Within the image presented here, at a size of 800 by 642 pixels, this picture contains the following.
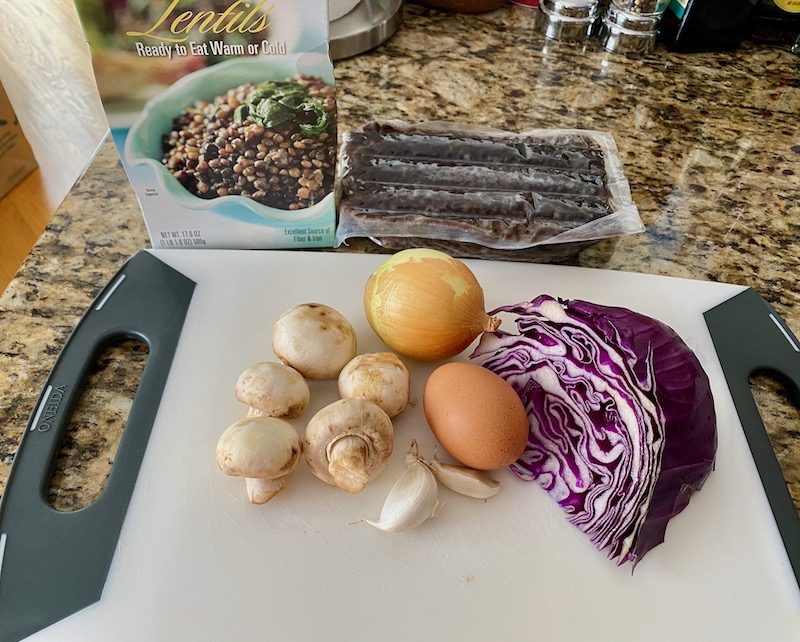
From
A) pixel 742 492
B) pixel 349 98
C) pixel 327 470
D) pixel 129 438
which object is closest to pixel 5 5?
pixel 349 98

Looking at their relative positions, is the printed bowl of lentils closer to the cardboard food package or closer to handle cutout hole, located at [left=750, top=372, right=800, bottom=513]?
handle cutout hole, located at [left=750, top=372, right=800, bottom=513]

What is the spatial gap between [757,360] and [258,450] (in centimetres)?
70

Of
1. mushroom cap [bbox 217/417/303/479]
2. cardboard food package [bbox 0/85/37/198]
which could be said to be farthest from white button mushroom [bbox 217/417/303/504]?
cardboard food package [bbox 0/85/37/198]

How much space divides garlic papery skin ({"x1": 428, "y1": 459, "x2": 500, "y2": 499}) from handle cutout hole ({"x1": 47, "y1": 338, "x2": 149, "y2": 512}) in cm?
40

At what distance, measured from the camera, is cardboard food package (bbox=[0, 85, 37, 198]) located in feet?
5.60

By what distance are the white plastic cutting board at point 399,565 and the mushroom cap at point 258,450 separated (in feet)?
0.20

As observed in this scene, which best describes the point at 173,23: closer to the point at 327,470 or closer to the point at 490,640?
the point at 327,470

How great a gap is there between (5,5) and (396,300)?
1.48 metres

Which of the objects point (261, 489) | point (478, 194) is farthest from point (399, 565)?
point (478, 194)

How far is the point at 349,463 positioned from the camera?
68 centimetres

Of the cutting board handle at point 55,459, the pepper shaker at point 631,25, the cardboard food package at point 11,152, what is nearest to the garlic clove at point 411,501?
the cutting board handle at point 55,459

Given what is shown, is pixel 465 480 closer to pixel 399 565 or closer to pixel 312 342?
pixel 399 565

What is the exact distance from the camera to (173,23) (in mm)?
707

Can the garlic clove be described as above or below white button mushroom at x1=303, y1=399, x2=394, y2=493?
below
